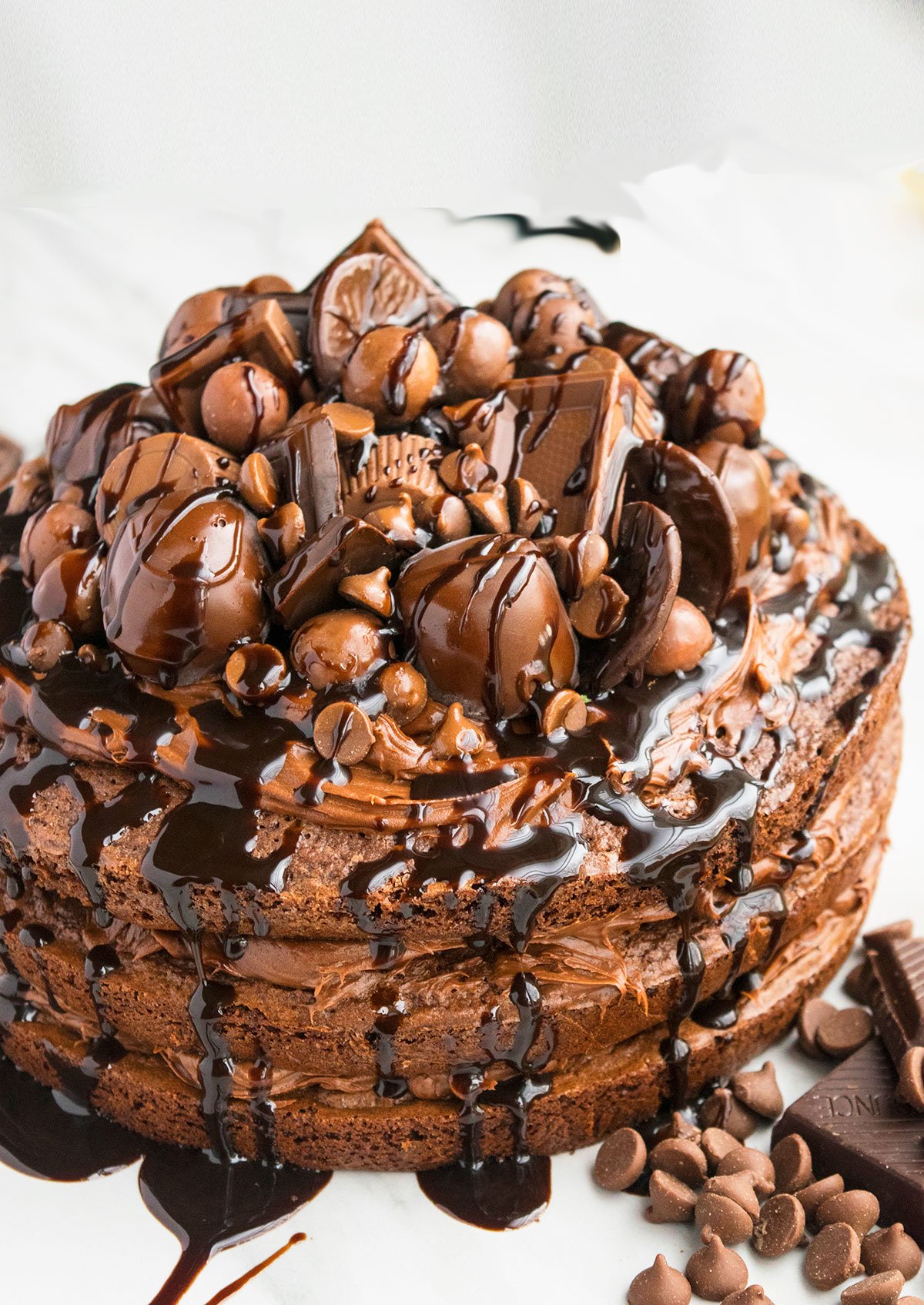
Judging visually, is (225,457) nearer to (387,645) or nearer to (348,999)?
(387,645)

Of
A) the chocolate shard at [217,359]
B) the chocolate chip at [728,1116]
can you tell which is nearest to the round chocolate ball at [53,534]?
the chocolate shard at [217,359]

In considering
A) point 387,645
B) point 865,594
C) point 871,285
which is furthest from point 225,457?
point 871,285

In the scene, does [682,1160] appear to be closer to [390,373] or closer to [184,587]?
[184,587]

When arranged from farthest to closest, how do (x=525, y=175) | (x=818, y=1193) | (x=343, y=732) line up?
(x=525, y=175) < (x=818, y=1193) < (x=343, y=732)

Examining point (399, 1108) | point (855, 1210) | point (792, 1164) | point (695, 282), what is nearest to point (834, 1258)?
point (855, 1210)

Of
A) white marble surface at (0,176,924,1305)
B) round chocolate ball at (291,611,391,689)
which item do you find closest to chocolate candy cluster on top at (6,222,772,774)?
round chocolate ball at (291,611,391,689)

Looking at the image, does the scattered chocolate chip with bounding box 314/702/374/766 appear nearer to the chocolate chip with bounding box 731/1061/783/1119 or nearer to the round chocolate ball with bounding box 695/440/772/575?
the round chocolate ball with bounding box 695/440/772/575

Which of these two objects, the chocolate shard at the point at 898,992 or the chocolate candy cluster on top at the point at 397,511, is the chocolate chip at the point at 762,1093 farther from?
the chocolate candy cluster on top at the point at 397,511
